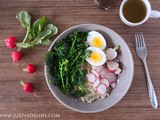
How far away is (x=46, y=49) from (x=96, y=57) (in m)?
0.24

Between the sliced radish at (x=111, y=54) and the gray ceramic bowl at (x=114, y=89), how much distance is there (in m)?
0.03

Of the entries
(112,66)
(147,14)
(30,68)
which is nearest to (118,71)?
(112,66)

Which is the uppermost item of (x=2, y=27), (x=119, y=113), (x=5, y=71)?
(x=2, y=27)

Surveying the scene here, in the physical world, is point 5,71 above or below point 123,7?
below

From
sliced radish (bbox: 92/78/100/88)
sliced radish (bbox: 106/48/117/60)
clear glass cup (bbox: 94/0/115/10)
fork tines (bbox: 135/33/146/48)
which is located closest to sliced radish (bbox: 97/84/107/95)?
sliced radish (bbox: 92/78/100/88)

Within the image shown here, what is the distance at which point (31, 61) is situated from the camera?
133 centimetres

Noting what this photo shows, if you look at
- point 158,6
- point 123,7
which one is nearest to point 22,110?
point 123,7

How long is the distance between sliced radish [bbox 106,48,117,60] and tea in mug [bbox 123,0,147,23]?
16cm

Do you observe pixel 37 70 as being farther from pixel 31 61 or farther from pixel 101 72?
pixel 101 72

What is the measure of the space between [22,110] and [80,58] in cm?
35

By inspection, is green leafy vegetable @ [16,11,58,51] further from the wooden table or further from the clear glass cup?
the clear glass cup

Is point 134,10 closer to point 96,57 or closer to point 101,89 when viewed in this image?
point 96,57

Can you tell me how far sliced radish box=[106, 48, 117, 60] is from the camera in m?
1.31

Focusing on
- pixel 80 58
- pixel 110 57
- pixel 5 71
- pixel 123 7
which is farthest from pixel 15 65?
pixel 123 7
